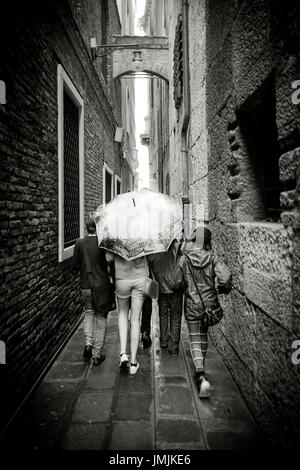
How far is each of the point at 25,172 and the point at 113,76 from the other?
10513 mm

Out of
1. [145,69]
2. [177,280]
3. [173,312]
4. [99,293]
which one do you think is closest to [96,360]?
[99,293]

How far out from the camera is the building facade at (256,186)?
210 centimetres

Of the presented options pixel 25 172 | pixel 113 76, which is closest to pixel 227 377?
pixel 25 172

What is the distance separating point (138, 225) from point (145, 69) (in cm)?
1129

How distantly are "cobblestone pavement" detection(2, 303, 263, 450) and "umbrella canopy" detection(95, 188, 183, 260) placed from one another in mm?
1256

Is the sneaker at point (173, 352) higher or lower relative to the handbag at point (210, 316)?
lower

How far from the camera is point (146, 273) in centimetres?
367

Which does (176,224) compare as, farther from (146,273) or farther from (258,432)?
(258,432)

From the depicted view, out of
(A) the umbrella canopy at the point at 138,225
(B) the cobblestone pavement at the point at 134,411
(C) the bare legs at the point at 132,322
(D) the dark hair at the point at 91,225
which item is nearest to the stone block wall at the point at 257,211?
(B) the cobblestone pavement at the point at 134,411

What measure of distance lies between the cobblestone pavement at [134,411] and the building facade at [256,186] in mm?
235

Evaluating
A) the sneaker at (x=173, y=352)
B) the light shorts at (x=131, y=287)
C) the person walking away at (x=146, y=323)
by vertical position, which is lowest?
the sneaker at (x=173, y=352)

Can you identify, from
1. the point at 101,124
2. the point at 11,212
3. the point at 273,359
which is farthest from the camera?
the point at 101,124

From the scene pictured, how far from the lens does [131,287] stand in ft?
11.9

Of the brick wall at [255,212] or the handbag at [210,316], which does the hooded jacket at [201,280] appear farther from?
the brick wall at [255,212]
